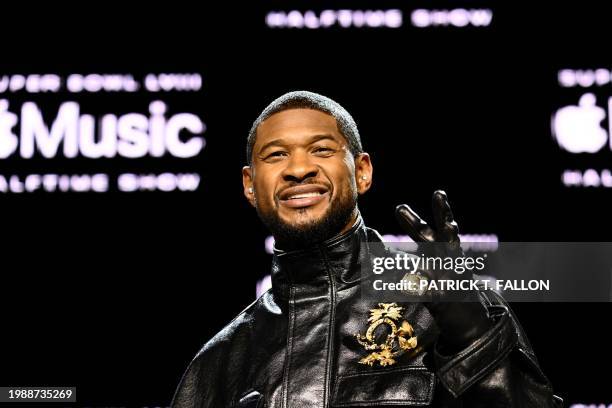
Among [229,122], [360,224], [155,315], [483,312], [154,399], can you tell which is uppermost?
[229,122]

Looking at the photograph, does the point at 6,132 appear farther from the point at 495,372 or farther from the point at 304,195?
the point at 495,372

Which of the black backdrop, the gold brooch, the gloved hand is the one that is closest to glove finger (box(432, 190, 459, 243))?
the gloved hand

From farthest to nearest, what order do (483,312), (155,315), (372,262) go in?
1. (155,315)
2. (372,262)
3. (483,312)

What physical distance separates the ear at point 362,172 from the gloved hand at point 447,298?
455 millimetres

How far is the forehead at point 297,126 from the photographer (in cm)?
188

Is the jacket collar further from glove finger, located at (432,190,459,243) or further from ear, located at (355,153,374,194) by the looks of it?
glove finger, located at (432,190,459,243)

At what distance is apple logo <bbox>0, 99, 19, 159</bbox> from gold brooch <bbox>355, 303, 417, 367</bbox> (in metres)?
1.91

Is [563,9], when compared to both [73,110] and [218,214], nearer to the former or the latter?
[218,214]

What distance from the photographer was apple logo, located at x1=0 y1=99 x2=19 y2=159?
328cm

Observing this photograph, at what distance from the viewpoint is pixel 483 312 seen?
1.51 m

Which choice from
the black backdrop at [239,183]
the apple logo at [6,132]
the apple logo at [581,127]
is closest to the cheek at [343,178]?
the black backdrop at [239,183]

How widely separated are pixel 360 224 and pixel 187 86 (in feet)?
5.12

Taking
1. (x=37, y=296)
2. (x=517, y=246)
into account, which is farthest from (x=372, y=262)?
(x=37, y=296)

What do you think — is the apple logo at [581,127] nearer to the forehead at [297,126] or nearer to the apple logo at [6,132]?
the forehead at [297,126]
